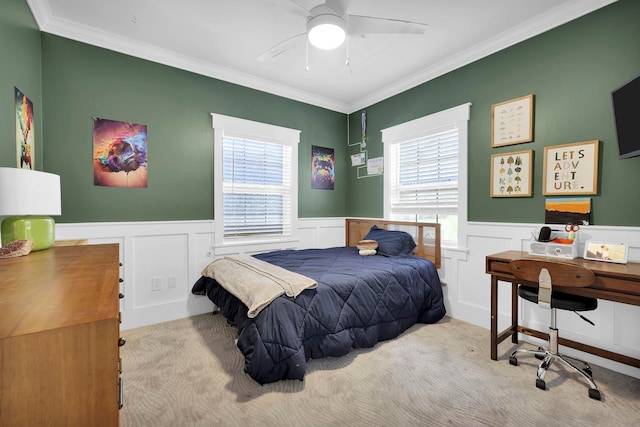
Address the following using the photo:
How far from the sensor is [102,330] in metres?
0.65

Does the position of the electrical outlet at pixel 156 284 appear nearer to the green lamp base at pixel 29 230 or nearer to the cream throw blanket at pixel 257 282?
the cream throw blanket at pixel 257 282

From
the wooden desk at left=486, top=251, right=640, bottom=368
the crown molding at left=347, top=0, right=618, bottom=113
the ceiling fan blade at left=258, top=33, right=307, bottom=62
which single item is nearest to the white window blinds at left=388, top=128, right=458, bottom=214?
the crown molding at left=347, top=0, right=618, bottom=113

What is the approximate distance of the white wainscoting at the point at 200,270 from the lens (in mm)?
2295

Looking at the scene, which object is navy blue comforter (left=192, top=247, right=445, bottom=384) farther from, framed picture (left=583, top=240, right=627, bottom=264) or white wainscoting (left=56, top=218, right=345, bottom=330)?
framed picture (left=583, top=240, right=627, bottom=264)

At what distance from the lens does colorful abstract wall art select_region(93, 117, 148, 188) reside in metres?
2.76

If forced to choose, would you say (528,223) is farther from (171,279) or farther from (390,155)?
(171,279)

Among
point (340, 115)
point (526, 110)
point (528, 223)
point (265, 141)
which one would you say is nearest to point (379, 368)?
point (528, 223)

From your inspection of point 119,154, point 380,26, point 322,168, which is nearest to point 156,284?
point 119,154

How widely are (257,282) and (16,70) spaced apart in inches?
88.9

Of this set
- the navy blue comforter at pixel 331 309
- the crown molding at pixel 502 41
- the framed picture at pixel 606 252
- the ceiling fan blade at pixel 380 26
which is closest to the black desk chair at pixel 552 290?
the framed picture at pixel 606 252

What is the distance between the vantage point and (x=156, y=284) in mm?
3031

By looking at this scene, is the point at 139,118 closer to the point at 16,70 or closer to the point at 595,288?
the point at 16,70

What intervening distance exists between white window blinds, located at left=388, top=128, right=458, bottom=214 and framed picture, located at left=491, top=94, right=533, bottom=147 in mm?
423

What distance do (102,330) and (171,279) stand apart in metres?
2.75
